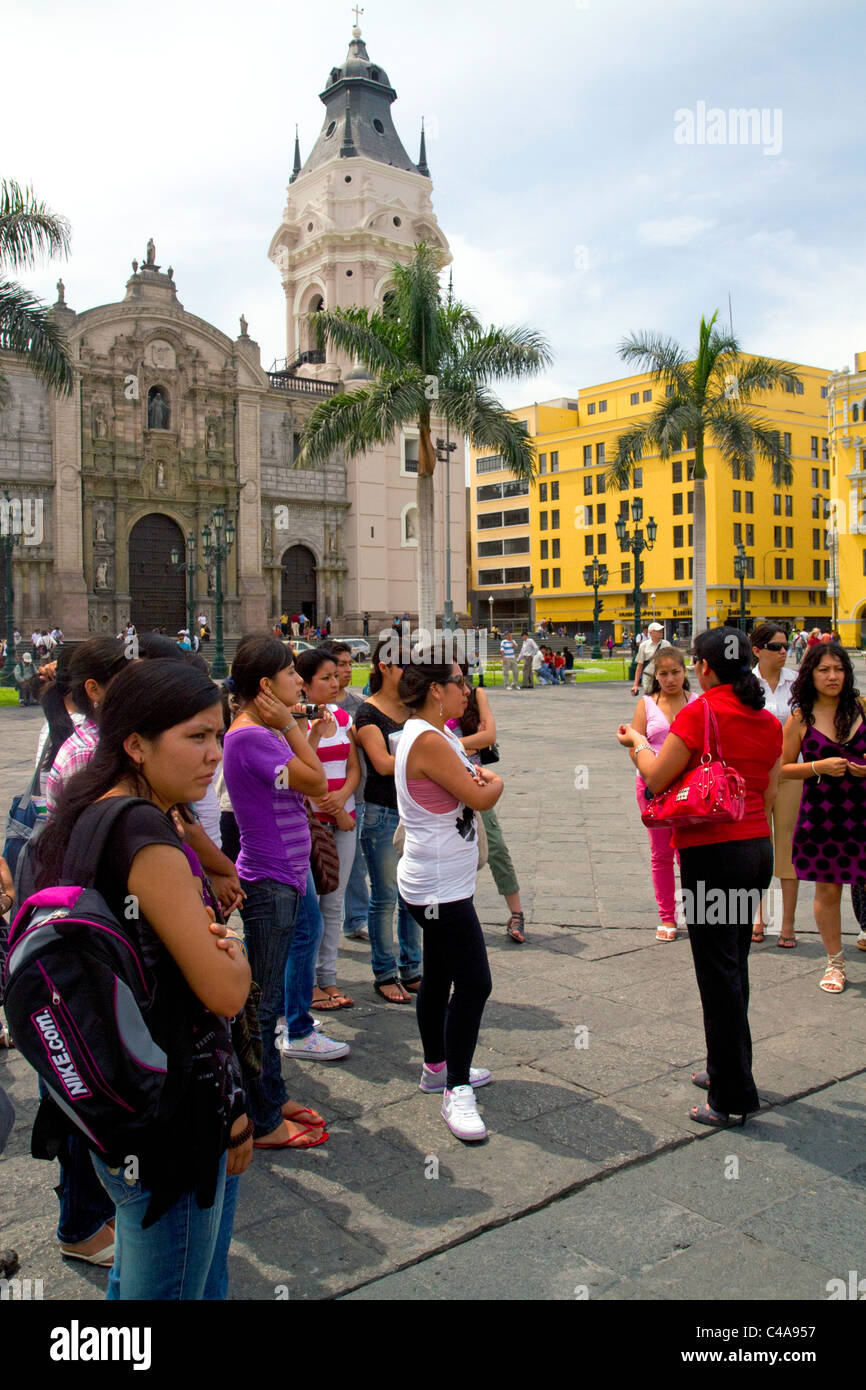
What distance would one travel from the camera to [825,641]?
5.45 meters

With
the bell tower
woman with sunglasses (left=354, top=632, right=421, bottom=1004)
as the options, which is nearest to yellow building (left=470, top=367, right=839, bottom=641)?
the bell tower

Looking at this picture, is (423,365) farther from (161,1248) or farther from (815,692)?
(161,1248)

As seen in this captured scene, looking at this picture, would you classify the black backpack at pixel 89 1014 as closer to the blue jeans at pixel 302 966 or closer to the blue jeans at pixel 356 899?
the blue jeans at pixel 302 966

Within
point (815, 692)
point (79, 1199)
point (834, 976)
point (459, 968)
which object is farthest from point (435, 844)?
point (815, 692)

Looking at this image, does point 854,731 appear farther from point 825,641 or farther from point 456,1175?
point 456,1175

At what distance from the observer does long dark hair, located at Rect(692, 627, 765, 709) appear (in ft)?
12.4

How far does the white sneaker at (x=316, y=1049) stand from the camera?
169 inches

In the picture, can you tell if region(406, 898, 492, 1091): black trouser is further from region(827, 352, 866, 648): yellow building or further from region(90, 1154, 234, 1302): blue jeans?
region(827, 352, 866, 648): yellow building

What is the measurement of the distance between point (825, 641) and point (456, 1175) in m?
3.49

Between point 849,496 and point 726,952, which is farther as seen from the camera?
point 849,496

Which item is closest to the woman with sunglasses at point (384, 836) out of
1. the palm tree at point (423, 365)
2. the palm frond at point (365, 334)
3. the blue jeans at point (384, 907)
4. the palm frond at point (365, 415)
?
the blue jeans at point (384, 907)

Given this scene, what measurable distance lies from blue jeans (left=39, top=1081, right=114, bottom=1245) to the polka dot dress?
3826 mm

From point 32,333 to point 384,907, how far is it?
1781 centimetres

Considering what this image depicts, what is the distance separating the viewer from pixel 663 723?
6.00 metres
